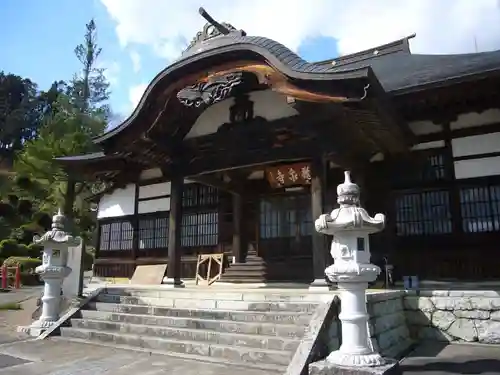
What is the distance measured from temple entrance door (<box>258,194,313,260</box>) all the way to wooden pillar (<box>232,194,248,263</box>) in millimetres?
494

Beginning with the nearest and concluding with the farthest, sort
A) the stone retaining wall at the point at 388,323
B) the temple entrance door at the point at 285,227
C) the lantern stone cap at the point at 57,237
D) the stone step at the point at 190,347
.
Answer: the stone step at the point at 190,347 → the stone retaining wall at the point at 388,323 → the lantern stone cap at the point at 57,237 → the temple entrance door at the point at 285,227

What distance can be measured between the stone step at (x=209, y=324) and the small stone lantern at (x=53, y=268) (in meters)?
0.76

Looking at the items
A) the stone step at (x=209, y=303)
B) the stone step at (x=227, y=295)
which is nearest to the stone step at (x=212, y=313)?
the stone step at (x=209, y=303)

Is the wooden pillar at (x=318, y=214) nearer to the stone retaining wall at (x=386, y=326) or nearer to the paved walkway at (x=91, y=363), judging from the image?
the stone retaining wall at (x=386, y=326)

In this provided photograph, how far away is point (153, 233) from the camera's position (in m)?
13.7

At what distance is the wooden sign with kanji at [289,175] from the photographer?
10859mm

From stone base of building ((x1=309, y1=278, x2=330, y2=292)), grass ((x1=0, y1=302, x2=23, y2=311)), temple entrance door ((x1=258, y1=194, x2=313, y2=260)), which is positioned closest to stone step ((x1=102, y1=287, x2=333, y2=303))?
stone base of building ((x1=309, y1=278, x2=330, y2=292))

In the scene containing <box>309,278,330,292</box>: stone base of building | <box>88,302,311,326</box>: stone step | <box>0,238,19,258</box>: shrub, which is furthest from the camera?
<box>0,238,19,258</box>: shrub

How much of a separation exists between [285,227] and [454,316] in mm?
5055

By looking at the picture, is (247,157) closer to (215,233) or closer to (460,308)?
(215,233)

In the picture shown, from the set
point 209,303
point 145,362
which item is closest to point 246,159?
point 209,303

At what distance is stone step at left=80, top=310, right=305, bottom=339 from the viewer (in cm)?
614

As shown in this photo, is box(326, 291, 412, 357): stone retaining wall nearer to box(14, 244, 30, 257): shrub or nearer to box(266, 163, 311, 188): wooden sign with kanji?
box(266, 163, 311, 188): wooden sign with kanji

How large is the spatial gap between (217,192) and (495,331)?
8.02m
